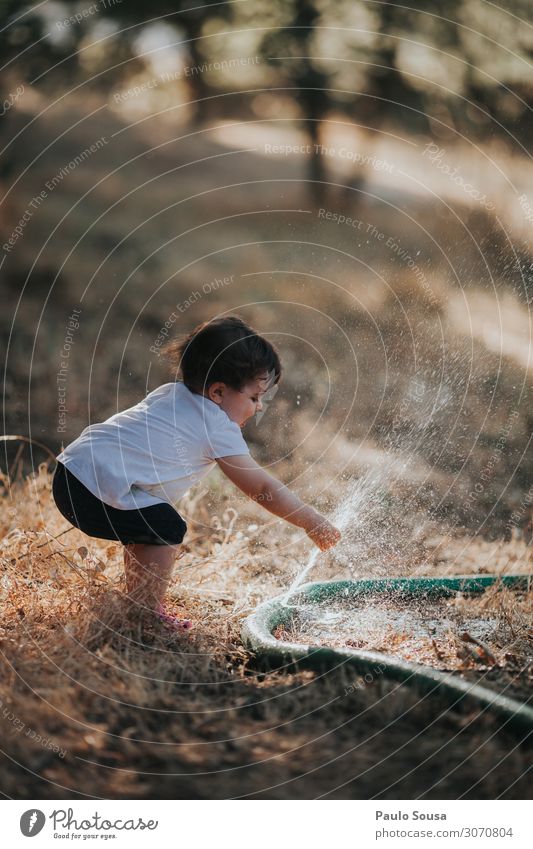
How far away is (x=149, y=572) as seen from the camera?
363 cm

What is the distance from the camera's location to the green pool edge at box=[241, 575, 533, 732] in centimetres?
266

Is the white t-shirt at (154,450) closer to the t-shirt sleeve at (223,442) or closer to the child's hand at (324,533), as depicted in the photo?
the t-shirt sleeve at (223,442)

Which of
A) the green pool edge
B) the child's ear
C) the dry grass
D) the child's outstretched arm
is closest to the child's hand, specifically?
the child's outstretched arm

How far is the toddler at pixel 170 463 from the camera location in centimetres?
361

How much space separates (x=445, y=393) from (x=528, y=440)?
1329mm

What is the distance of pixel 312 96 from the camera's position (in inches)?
390

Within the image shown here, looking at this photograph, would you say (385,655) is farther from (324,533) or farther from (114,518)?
(114,518)

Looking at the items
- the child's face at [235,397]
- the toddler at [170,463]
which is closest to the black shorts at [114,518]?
the toddler at [170,463]

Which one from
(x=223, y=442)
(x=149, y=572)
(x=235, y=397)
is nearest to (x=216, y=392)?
(x=235, y=397)

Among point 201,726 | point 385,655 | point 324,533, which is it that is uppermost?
point 324,533

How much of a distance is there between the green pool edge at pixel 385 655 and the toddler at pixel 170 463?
1.14ft

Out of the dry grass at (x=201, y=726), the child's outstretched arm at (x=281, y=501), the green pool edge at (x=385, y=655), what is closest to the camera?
the dry grass at (x=201, y=726)

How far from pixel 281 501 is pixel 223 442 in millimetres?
340

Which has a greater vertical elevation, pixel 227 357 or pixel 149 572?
pixel 227 357
